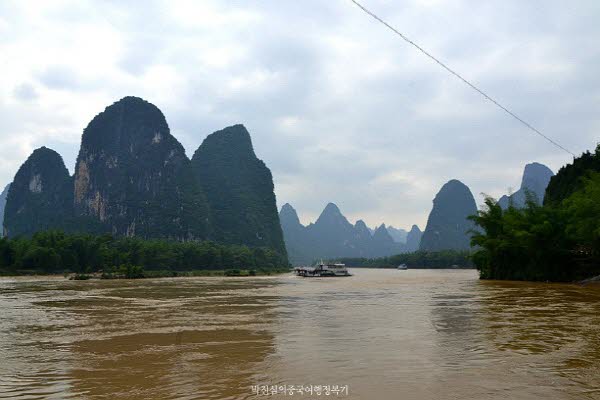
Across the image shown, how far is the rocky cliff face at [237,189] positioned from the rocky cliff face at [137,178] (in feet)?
30.1

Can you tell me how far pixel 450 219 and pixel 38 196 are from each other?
121942 mm

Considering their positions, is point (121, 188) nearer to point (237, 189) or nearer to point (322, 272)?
point (237, 189)

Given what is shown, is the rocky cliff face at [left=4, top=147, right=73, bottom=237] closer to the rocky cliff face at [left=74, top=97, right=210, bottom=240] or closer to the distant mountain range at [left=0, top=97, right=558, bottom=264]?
the distant mountain range at [left=0, top=97, right=558, bottom=264]

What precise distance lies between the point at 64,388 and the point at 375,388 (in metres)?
3.25

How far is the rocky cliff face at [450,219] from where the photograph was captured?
151m

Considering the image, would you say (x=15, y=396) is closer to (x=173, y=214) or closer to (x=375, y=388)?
(x=375, y=388)

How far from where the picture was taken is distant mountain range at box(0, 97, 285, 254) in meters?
92.8

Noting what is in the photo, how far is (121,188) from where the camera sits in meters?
93.6

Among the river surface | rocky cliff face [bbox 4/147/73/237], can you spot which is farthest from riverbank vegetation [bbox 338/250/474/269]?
the river surface

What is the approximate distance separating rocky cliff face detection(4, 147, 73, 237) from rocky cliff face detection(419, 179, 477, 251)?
109657 millimetres

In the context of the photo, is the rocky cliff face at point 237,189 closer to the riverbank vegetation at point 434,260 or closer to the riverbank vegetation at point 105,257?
the riverbank vegetation at point 434,260

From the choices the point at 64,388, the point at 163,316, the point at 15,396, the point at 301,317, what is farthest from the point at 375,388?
the point at 163,316

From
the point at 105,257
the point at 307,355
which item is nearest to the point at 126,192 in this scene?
the point at 105,257

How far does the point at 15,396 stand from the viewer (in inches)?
179
